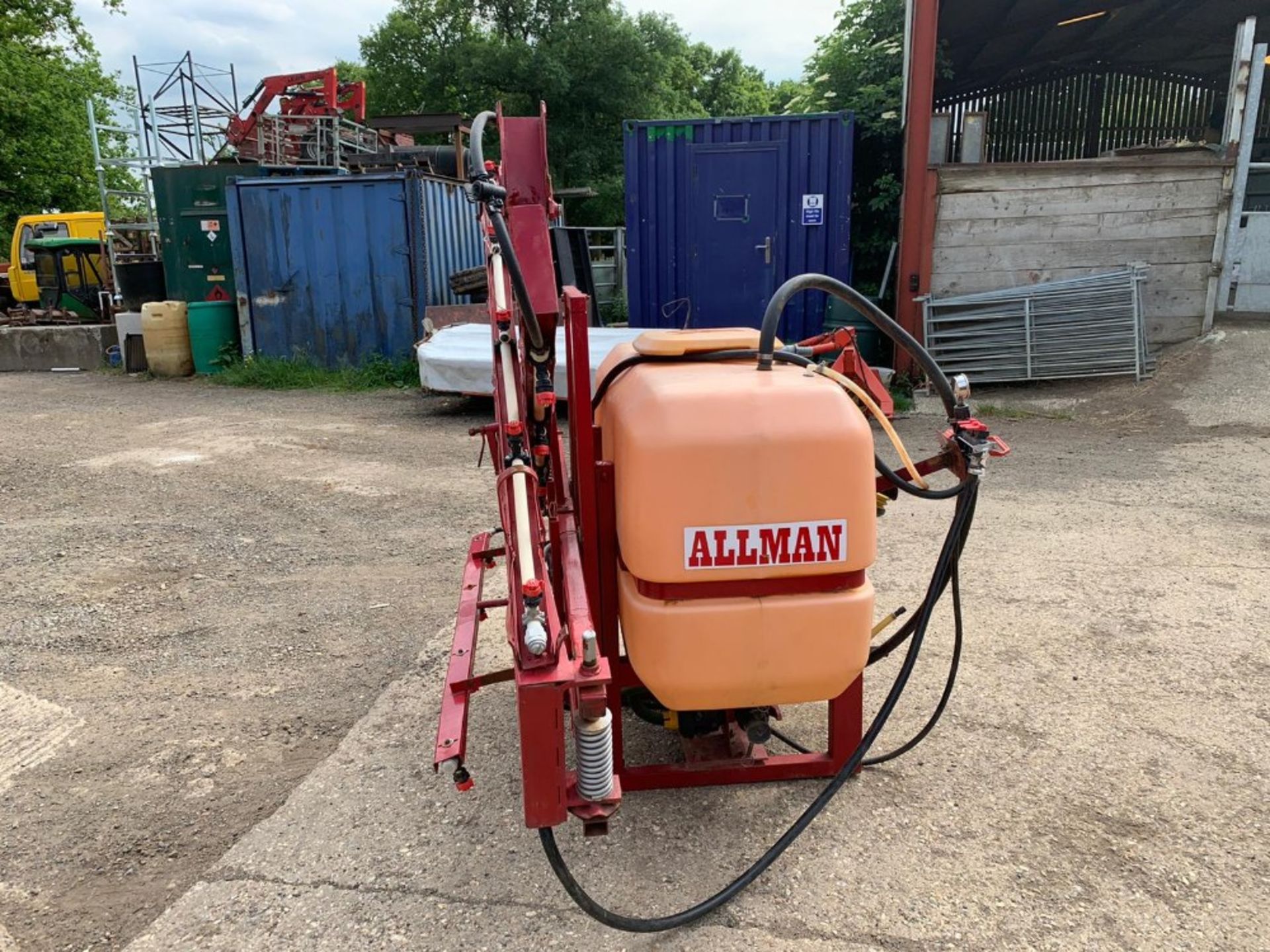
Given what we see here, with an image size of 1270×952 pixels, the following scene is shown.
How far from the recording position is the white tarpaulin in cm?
877

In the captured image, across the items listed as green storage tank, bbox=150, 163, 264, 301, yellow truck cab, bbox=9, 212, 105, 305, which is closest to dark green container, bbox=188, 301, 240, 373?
green storage tank, bbox=150, 163, 264, 301

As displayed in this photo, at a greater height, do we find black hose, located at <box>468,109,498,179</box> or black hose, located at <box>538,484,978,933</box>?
black hose, located at <box>468,109,498,179</box>

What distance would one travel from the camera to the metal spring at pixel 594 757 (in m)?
1.93

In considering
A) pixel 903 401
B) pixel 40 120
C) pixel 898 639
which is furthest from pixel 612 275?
pixel 40 120

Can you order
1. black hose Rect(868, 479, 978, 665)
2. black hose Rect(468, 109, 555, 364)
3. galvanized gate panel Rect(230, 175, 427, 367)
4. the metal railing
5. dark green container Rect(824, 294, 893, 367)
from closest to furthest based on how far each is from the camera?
1. black hose Rect(468, 109, 555, 364)
2. black hose Rect(868, 479, 978, 665)
3. dark green container Rect(824, 294, 893, 367)
4. galvanized gate panel Rect(230, 175, 427, 367)
5. the metal railing

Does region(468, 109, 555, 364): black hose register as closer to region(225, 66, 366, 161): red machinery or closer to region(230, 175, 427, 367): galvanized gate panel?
region(230, 175, 427, 367): galvanized gate panel

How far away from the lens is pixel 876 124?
10.9m

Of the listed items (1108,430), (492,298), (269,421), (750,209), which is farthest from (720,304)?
(492,298)

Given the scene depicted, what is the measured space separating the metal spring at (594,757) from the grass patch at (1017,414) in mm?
7410

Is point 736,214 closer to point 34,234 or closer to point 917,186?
point 917,186

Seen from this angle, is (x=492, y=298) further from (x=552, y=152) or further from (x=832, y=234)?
(x=552, y=152)

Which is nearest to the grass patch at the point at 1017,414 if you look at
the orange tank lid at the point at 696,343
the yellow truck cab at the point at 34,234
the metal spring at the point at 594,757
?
the orange tank lid at the point at 696,343

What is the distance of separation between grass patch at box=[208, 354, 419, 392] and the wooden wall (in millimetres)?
6518

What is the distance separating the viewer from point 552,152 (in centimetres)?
2858
